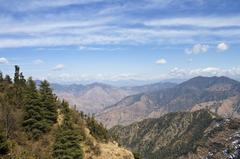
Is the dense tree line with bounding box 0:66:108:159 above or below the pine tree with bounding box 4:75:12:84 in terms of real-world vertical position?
below

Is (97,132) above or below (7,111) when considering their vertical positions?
below

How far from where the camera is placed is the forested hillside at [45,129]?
8100cm

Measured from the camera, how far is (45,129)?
88562 mm

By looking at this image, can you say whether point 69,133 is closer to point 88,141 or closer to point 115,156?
point 88,141

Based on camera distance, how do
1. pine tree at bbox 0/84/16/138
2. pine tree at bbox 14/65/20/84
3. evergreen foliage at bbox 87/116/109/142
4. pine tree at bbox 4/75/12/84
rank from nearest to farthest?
pine tree at bbox 0/84/16/138 < evergreen foliage at bbox 87/116/109/142 < pine tree at bbox 14/65/20/84 < pine tree at bbox 4/75/12/84

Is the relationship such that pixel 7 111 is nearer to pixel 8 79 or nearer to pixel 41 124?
pixel 41 124

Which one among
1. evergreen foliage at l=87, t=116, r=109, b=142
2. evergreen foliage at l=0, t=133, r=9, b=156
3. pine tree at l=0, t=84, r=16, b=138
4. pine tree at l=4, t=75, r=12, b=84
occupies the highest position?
pine tree at l=4, t=75, r=12, b=84

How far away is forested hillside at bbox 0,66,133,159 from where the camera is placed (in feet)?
266

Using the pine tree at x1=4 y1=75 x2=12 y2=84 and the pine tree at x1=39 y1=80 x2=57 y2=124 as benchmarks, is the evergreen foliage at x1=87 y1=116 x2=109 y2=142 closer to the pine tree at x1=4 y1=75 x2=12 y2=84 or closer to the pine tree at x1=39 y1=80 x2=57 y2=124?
the pine tree at x1=39 y1=80 x2=57 y2=124

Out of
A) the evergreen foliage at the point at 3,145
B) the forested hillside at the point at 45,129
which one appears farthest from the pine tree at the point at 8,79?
the evergreen foliage at the point at 3,145

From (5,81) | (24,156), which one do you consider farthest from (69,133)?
(5,81)

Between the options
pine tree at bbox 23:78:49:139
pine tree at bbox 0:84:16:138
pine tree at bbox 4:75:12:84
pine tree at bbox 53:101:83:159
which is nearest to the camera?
pine tree at bbox 53:101:83:159

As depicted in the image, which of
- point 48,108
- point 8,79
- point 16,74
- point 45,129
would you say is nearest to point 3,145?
point 45,129

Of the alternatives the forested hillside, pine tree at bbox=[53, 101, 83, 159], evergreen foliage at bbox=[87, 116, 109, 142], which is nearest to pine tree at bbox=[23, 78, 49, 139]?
the forested hillside
